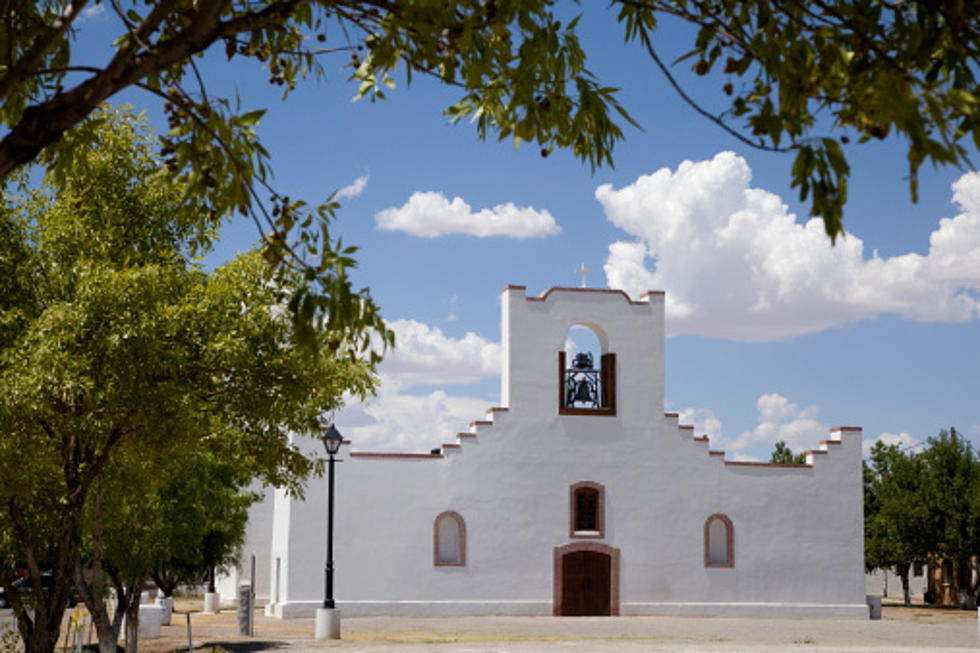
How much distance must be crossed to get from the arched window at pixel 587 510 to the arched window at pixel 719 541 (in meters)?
3.54

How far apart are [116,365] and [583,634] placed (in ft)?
65.9

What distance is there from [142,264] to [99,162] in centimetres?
129

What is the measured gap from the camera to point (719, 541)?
39.1 m

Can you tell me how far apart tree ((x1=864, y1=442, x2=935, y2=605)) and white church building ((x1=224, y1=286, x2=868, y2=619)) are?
9.69 m

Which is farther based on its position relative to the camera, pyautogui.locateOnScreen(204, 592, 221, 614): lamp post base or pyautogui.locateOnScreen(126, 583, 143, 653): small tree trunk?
pyautogui.locateOnScreen(204, 592, 221, 614): lamp post base

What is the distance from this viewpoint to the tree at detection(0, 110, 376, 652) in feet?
39.6

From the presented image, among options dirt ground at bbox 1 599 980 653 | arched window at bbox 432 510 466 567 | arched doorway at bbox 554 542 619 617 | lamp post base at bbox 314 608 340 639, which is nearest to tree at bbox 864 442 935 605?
dirt ground at bbox 1 599 980 653

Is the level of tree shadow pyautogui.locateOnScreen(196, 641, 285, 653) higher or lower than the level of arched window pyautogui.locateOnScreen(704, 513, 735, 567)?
lower

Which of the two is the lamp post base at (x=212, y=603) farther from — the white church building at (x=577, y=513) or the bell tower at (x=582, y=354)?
the bell tower at (x=582, y=354)

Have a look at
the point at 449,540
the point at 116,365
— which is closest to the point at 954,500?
the point at 449,540

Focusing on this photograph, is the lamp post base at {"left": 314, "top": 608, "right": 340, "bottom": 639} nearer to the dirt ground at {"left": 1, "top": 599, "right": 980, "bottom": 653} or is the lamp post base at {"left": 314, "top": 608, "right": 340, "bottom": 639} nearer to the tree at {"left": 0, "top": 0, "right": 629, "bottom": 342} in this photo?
the dirt ground at {"left": 1, "top": 599, "right": 980, "bottom": 653}

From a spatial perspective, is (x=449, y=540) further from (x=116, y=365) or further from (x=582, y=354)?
(x=116, y=365)

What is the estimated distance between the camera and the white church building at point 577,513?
36719 millimetres

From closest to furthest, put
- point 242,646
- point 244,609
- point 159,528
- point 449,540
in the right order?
1. point 159,528
2. point 242,646
3. point 244,609
4. point 449,540
